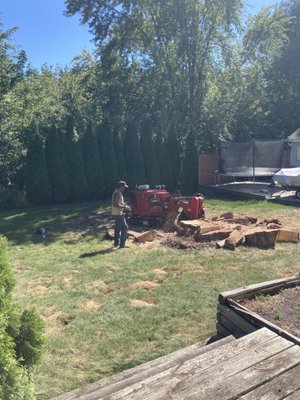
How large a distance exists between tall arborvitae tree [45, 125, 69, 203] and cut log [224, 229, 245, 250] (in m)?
9.54

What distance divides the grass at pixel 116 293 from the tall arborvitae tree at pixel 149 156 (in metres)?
8.03

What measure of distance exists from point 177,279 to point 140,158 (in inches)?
478

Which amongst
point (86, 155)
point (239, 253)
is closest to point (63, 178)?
point (86, 155)

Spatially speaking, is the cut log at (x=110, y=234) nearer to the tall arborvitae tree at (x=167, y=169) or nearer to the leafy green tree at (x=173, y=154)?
the tall arborvitae tree at (x=167, y=169)

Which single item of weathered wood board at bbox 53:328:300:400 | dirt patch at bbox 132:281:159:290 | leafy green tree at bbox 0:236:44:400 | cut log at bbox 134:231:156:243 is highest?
leafy green tree at bbox 0:236:44:400

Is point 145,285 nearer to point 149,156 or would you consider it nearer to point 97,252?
point 97,252

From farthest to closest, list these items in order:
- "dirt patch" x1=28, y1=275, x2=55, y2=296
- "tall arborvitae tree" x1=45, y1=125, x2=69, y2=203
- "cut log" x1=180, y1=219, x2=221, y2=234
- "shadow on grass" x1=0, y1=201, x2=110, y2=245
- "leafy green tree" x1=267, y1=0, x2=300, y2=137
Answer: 1. "leafy green tree" x1=267, y1=0, x2=300, y2=137
2. "tall arborvitae tree" x1=45, y1=125, x2=69, y2=203
3. "shadow on grass" x1=0, y1=201, x2=110, y2=245
4. "cut log" x1=180, y1=219, x2=221, y2=234
5. "dirt patch" x1=28, y1=275, x2=55, y2=296

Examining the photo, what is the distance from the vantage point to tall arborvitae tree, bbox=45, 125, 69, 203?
16.7 metres

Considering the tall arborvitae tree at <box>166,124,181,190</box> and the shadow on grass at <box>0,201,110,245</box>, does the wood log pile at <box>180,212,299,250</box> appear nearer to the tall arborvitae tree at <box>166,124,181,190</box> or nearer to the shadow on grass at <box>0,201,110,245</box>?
the shadow on grass at <box>0,201,110,245</box>

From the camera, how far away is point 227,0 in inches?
789

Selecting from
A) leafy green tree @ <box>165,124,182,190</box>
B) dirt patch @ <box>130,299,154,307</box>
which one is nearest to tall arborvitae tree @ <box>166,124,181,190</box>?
leafy green tree @ <box>165,124,182,190</box>

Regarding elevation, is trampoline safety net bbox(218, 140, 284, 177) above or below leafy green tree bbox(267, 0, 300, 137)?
below

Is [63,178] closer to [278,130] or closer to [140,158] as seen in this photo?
[140,158]

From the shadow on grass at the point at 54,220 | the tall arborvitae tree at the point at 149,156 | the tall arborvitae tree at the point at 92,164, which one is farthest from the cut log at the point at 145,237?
the tall arborvitae tree at the point at 149,156
